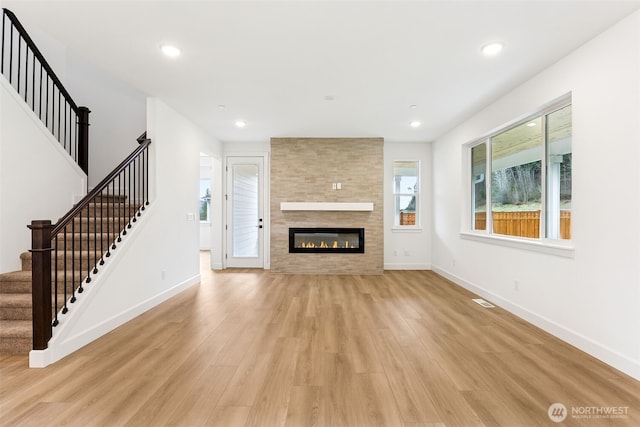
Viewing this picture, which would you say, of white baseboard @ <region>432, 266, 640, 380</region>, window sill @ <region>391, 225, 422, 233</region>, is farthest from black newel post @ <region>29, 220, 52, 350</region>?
window sill @ <region>391, 225, 422, 233</region>

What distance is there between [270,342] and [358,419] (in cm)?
123

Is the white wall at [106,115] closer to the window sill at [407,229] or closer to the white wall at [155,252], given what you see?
the white wall at [155,252]

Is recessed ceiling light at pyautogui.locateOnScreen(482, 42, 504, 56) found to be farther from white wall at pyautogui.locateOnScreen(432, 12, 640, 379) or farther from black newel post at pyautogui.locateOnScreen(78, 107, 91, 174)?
black newel post at pyautogui.locateOnScreen(78, 107, 91, 174)

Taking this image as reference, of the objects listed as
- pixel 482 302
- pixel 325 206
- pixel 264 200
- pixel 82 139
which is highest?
pixel 82 139

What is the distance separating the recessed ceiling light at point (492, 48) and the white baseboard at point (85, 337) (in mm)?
4328

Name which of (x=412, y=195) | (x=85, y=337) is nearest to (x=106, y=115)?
(x=85, y=337)

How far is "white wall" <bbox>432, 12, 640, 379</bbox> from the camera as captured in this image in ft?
7.21

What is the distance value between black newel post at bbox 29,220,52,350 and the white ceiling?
5.42 ft

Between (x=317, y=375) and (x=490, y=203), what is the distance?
141 inches

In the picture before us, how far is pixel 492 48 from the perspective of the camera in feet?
8.59

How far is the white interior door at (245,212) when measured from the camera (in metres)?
6.33

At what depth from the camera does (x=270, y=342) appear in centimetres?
272

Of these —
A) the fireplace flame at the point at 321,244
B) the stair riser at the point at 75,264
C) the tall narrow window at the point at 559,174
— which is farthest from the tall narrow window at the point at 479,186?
the stair riser at the point at 75,264

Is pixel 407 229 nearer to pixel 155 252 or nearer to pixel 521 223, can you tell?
pixel 521 223
